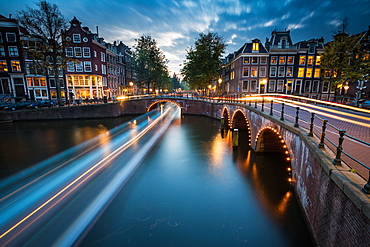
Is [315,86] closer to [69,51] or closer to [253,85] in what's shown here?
[253,85]

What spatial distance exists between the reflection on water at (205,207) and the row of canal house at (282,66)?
29.4 meters

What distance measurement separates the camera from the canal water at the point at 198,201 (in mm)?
7688

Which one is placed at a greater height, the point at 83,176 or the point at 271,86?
the point at 271,86

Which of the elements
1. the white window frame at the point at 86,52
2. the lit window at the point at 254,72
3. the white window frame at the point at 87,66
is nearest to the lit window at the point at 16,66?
the white window frame at the point at 87,66

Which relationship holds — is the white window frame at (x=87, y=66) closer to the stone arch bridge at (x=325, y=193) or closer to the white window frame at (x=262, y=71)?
the white window frame at (x=262, y=71)

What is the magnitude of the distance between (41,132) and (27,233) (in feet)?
72.1

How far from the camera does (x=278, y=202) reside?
9789 mm

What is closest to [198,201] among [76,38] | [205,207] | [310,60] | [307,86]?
[205,207]

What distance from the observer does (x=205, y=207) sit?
9.54m

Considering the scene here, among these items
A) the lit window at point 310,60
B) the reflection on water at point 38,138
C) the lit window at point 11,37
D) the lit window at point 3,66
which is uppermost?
the lit window at point 11,37

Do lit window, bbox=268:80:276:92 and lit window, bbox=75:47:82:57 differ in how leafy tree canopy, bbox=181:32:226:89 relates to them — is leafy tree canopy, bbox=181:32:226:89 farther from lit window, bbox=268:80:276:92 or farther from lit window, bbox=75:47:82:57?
lit window, bbox=75:47:82:57

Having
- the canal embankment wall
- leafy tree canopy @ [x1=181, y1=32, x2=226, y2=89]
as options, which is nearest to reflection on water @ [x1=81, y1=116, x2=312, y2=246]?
the canal embankment wall

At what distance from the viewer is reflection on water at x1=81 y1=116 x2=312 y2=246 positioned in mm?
7637

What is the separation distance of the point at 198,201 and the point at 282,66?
40.0 meters
